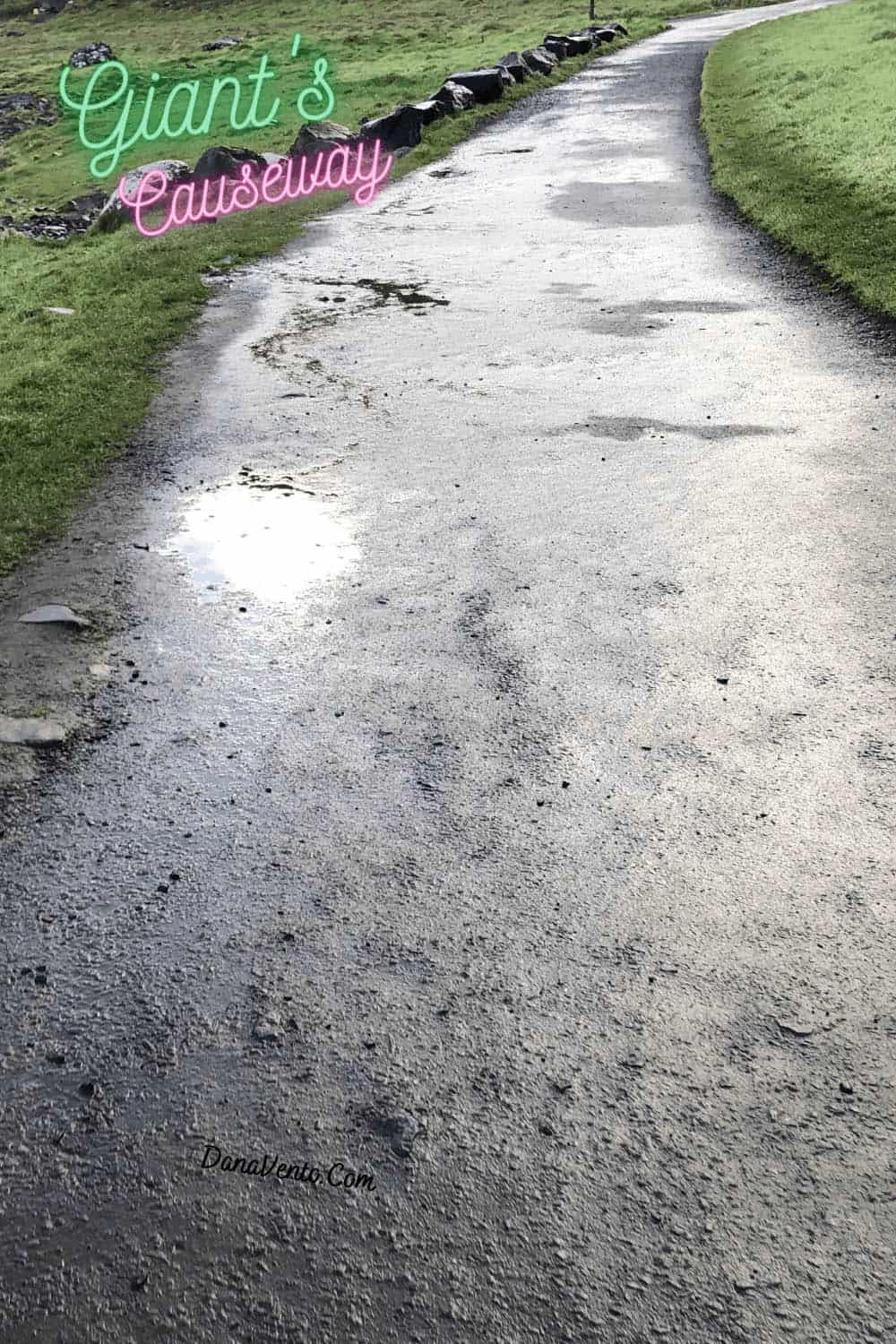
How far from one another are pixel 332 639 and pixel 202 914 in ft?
7.29

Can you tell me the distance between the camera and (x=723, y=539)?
6.98 meters

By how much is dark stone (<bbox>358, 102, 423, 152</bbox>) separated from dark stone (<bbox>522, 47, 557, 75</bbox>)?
9.70 meters

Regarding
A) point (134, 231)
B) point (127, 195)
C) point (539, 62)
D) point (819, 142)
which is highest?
point (539, 62)

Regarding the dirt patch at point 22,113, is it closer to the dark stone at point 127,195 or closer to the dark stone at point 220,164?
the dark stone at point 127,195

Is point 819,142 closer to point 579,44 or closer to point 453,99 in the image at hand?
point 453,99

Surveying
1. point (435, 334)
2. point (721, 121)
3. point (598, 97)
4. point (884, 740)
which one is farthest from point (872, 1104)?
point (598, 97)

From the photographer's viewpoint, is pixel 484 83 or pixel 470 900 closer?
pixel 470 900

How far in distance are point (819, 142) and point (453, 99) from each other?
12771mm

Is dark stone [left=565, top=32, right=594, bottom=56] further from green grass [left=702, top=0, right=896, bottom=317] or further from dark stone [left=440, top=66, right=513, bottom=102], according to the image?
dark stone [left=440, top=66, right=513, bottom=102]

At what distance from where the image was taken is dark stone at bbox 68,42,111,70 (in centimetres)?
6214

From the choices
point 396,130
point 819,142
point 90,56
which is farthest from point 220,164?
point 90,56

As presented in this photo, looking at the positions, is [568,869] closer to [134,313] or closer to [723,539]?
[723,539]

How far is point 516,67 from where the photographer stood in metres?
33.3

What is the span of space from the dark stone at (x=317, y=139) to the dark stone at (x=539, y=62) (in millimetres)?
11180
